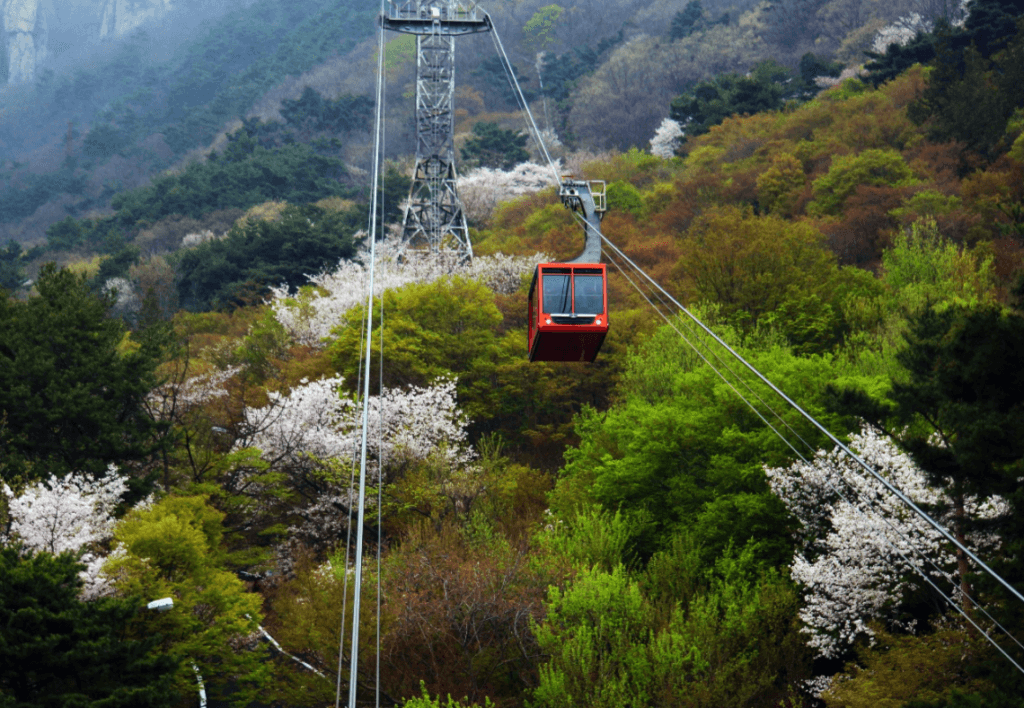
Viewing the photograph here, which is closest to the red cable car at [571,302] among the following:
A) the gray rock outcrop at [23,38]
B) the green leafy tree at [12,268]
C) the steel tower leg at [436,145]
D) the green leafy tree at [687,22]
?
the steel tower leg at [436,145]

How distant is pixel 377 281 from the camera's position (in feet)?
164

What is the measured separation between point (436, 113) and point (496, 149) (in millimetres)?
33602

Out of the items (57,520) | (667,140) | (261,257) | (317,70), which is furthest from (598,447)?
(317,70)

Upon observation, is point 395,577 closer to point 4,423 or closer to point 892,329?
point 4,423

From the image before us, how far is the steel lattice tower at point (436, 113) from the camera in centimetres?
5525

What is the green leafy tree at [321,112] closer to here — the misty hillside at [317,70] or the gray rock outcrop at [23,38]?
the misty hillside at [317,70]

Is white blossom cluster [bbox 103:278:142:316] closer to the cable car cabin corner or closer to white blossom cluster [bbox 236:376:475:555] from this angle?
white blossom cluster [bbox 236:376:475:555]

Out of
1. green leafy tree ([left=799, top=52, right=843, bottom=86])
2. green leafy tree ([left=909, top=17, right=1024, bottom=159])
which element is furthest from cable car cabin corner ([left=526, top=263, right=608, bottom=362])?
green leafy tree ([left=799, top=52, right=843, bottom=86])

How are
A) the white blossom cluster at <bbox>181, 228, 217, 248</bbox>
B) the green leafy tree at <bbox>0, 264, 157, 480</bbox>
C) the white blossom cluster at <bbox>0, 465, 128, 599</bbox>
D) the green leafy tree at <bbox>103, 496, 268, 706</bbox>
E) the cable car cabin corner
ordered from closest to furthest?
1. the cable car cabin corner
2. the green leafy tree at <bbox>103, 496, 268, 706</bbox>
3. the white blossom cluster at <bbox>0, 465, 128, 599</bbox>
4. the green leafy tree at <bbox>0, 264, 157, 480</bbox>
5. the white blossom cluster at <bbox>181, 228, 217, 248</bbox>

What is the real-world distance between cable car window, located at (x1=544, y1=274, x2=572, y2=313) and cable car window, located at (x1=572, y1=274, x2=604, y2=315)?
19 centimetres

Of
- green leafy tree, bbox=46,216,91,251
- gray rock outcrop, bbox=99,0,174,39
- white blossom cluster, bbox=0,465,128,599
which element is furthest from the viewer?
gray rock outcrop, bbox=99,0,174,39

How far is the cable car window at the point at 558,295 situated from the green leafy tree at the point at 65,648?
461 inches

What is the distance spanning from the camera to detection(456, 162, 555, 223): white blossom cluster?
78312mm

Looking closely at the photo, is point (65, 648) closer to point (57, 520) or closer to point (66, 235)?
point (57, 520)
